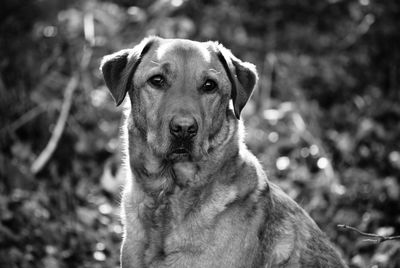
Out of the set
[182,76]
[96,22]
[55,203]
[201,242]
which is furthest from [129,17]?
[201,242]

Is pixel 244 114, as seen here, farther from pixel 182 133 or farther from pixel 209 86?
pixel 182 133

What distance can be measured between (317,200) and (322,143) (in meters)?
1.57

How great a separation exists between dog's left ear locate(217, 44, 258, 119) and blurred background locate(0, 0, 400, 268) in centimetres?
236

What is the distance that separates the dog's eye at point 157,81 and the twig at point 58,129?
3.41 m

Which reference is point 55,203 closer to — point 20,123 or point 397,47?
point 20,123

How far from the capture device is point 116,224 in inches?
279

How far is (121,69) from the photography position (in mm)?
4902

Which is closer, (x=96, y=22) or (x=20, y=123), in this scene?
(x=20, y=123)

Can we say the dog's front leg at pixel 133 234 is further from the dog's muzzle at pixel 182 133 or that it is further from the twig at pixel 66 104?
the twig at pixel 66 104

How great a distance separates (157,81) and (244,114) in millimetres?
4878

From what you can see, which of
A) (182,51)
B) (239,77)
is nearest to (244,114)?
(239,77)

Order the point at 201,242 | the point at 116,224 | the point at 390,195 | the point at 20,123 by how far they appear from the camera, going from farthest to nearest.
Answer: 1. the point at 20,123
2. the point at 390,195
3. the point at 116,224
4. the point at 201,242

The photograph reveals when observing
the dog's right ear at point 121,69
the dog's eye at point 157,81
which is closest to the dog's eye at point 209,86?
the dog's eye at point 157,81

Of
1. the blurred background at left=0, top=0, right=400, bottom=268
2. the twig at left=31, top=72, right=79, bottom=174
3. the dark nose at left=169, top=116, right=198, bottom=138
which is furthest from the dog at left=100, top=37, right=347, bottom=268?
the twig at left=31, top=72, right=79, bottom=174
